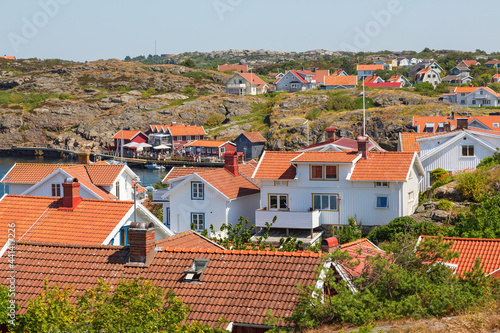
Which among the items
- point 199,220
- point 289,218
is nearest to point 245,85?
point 199,220

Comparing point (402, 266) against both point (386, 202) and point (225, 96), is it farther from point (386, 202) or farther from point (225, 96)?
point (225, 96)

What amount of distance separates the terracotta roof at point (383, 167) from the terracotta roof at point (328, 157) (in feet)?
2.53

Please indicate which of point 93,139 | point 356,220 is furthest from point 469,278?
point 93,139

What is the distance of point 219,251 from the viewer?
47.8 ft

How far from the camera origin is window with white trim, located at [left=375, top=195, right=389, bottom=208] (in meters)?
34.5

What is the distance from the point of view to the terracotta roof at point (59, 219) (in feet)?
65.1

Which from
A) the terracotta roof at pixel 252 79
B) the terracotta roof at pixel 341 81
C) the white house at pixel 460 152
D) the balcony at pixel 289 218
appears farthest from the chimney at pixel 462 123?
the terracotta roof at pixel 252 79

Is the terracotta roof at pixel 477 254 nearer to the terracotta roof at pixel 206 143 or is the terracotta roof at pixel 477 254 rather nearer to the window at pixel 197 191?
the window at pixel 197 191

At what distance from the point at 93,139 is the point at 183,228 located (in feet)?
331

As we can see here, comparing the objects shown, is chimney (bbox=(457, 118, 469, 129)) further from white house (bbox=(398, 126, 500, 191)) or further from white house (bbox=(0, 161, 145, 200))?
white house (bbox=(0, 161, 145, 200))

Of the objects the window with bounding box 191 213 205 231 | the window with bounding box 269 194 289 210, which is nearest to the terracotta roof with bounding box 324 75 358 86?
the window with bounding box 269 194 289 210

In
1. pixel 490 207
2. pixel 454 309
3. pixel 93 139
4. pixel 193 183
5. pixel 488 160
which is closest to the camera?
pixel 454 309

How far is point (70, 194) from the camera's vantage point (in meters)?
21.1

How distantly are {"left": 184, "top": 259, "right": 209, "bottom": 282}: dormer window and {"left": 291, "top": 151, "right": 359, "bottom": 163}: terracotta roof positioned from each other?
21.3 metres
